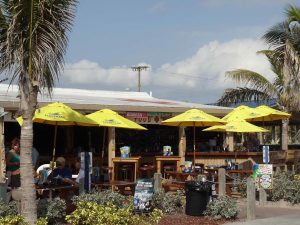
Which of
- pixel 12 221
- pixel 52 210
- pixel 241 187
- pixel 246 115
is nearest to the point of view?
pixel 12 221

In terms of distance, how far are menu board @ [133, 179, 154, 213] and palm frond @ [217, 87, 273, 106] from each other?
39.9ft

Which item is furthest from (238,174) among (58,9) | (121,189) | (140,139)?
(58,9)

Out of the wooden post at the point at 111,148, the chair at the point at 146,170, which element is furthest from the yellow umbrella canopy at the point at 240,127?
the wooden post at the point at 111,148

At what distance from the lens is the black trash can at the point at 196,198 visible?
1222 centimetres

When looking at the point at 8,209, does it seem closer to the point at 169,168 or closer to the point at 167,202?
the point at 167,202

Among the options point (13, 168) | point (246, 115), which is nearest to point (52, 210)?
point (13, 168)

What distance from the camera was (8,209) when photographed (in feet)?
33.1

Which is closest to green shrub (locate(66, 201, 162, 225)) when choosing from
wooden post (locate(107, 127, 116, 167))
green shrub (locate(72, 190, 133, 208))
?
green shrub (locate(72, 190, 133, 208))

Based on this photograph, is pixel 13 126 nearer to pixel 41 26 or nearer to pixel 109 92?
pixel 109 92

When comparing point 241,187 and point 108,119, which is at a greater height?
point 108,119

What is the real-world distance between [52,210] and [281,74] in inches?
518

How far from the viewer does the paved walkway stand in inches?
467

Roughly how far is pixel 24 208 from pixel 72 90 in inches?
626

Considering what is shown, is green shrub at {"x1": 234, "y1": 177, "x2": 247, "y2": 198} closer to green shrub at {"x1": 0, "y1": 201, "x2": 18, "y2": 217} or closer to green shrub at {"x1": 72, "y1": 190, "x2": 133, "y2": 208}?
green shrub at {"x1": 72, "y1": 190, "x2": 133, "y2": 208}
